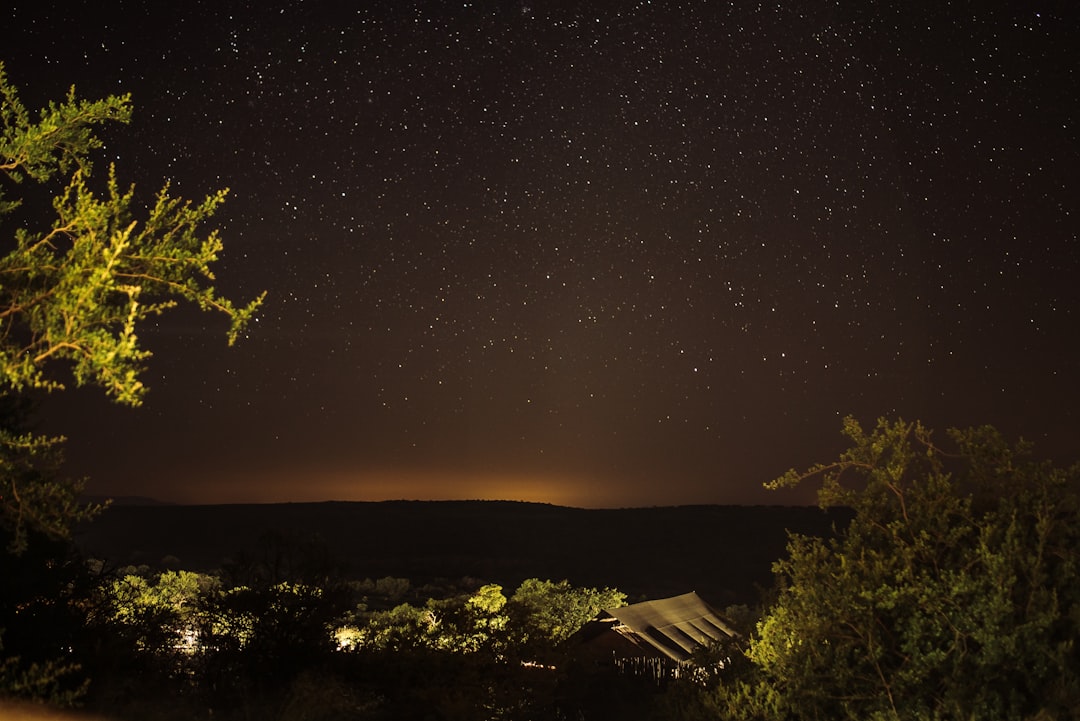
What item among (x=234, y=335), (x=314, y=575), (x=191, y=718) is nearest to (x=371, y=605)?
(x=314, y=575)

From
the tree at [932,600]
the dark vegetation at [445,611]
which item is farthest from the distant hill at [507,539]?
the tree at [932,600]

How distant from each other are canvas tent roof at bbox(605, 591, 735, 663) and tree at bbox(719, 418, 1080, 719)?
10.4 meters

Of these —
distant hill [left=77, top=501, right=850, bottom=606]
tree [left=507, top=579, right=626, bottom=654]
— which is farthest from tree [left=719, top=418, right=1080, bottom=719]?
distant hill [left=77, top=501, right=850, bottom=606]

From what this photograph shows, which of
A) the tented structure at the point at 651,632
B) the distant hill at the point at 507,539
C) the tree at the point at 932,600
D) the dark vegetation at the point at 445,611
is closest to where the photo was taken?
the dark vegetation at the point at 445,611

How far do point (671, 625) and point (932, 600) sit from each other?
50.7 feet

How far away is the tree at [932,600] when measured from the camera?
782cm

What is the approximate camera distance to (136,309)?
4863mm

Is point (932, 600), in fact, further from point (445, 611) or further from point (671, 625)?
point (671, 625)

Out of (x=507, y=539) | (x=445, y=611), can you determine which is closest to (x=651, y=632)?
(x=445, y=611)

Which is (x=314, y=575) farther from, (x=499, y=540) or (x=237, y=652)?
(x=499, y=540)

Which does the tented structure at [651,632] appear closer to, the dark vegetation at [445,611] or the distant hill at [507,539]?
the dark vegetation at [445,611]

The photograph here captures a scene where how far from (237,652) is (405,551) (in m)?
71.8

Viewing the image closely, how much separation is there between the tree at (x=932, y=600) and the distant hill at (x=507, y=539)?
5249 centimetres

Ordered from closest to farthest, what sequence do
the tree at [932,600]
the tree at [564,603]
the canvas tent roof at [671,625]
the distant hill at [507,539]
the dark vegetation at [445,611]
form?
the dark vegetation at [445,611]
the tree at [932,600]
the canvas tent roof at [671,625]
the tree at [564,603]
the distant hill at [507,539]
